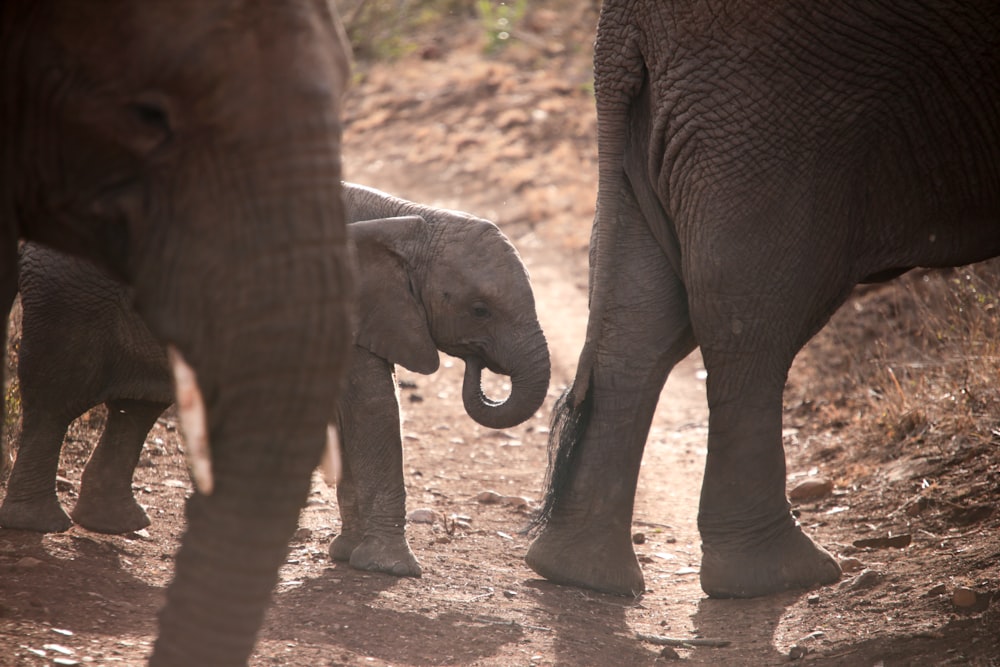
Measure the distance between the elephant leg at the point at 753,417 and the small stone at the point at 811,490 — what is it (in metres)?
1.16

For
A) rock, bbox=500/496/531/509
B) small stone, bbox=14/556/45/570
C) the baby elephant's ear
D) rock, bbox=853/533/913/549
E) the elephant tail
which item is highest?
the baby elephant's ear

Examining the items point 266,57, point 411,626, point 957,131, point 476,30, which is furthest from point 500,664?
point 476,30

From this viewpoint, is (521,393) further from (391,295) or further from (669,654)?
(669,654)

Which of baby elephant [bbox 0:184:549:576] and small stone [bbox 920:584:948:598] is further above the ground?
baby elephant [bbox 0:184:549:576]

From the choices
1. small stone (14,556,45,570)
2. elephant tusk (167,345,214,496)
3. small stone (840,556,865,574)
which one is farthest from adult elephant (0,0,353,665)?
small stone (840,556,865,574)

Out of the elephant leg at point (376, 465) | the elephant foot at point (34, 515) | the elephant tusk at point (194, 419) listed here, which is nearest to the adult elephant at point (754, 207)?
the elephant leg at point (376, 465)

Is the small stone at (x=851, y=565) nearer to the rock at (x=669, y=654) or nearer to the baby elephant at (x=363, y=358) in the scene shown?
the rock at (x=669, y=654)

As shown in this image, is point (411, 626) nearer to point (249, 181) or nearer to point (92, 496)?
point (92, 496)

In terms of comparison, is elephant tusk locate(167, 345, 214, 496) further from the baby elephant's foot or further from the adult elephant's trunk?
the adult elephant's trunk

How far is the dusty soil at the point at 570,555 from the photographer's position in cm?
339

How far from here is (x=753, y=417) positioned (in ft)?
13.3

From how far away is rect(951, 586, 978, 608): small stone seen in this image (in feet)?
12.0

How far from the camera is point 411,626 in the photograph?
360cm

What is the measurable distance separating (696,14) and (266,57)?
2.30m
